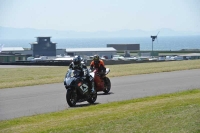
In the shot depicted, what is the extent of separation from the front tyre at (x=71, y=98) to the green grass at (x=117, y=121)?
1.69 m

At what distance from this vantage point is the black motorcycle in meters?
16.2

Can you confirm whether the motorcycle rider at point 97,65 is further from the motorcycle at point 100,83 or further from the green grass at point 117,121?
the green grass at point 117,121

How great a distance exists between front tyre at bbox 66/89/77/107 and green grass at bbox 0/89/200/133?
5.53 feet

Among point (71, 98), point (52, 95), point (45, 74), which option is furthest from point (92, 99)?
point (45, 74)

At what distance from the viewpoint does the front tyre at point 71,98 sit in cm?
1605

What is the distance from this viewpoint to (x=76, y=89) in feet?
54.1

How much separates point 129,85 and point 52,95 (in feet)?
16.5

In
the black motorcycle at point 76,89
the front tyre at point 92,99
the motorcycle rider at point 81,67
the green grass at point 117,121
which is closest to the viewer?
the green grass at point 117,121

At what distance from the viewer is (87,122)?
1142 centimetres

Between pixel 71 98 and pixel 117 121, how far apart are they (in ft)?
16.8

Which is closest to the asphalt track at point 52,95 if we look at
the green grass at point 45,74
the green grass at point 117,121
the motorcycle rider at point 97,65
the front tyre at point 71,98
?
the front tyre at point 71,98

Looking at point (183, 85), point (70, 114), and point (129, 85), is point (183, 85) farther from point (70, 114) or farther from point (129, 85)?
point (70, 114)

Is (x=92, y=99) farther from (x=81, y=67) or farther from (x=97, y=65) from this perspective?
(x=97, y=65)

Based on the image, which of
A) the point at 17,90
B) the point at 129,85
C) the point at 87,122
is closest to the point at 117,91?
the point at 129,85
